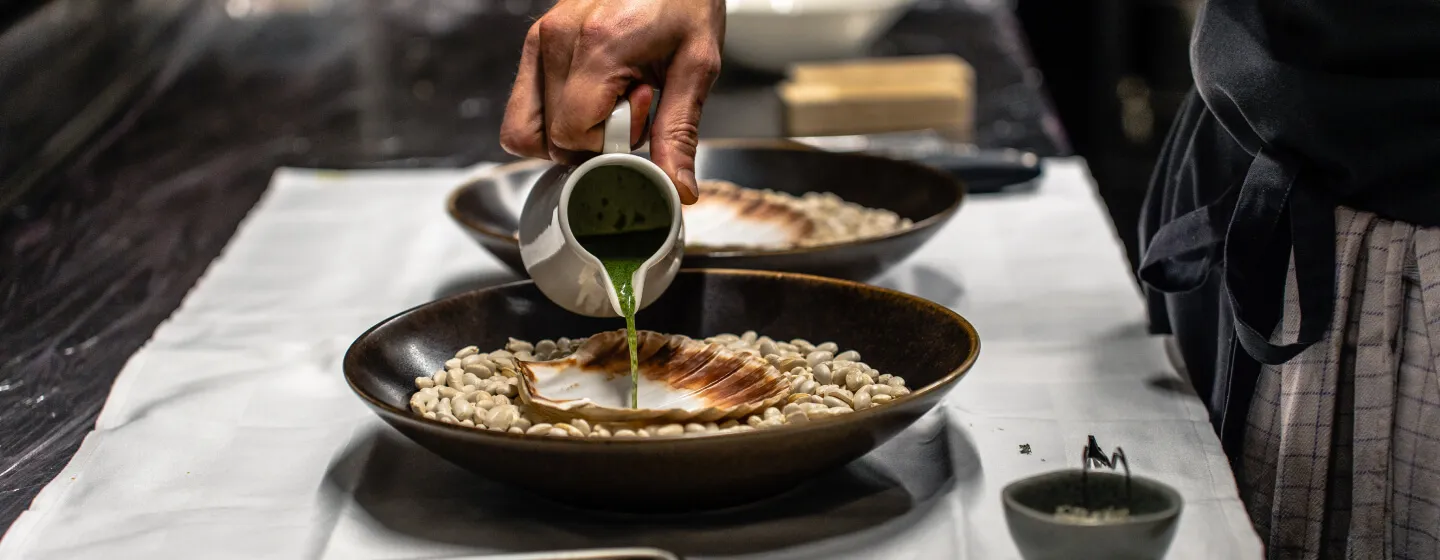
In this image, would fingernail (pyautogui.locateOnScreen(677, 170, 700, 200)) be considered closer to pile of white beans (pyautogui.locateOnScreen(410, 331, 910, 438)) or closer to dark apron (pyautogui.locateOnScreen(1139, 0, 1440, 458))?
pile of white beans (pyautogui.locateOnScreen(410, 331, 910, 438))

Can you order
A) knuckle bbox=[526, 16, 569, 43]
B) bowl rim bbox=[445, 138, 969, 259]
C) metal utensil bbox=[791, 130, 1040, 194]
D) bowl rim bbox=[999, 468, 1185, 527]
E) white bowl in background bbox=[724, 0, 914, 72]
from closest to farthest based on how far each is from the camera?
bowl rim bbox=[999, 468, 1185, 527] < knuckle bbox=[526, 16, 569, 43] < bowl rim bbox=[445, 138, 969, 259] < metal utensil bbox=[791, 130, 1040, 194] < white bowl in background bbox=[724, 0, 914, 72]

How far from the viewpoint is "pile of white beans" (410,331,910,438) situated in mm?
925

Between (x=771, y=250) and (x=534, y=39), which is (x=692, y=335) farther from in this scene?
(x=534, y=39)

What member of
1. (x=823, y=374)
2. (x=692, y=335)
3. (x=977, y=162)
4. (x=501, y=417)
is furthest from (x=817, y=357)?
(x=977, y=162)

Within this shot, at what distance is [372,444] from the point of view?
1.08 metres

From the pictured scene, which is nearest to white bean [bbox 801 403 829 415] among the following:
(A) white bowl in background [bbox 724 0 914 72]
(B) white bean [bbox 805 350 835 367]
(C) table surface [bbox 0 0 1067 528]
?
(B) white bean [bbox 805 350 835 367]

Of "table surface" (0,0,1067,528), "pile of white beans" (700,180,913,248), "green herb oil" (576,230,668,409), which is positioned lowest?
"table surface" (0,0,1067,528)

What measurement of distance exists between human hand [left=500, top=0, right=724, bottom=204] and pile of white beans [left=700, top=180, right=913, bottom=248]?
1.01 feet

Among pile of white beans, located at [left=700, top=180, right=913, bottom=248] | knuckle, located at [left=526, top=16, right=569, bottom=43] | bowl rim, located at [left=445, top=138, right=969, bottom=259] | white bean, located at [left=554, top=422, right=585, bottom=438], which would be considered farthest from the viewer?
pile of white beans, located at [left=700, top=180, right=913, bottom=248]

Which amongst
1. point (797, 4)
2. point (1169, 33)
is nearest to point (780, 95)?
point (797, 4)

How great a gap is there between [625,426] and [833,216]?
685 millimetres

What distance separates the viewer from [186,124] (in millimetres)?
2186

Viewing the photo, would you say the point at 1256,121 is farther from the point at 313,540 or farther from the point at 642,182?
the point at 313,540

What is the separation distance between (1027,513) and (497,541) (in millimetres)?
342
